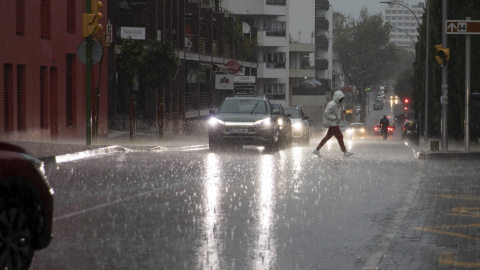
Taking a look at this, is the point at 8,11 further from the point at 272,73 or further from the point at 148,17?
the point at 272,73

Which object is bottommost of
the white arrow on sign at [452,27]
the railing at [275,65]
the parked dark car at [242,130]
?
the parked dark car at [242,130]

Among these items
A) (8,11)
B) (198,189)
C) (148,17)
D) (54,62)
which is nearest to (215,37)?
(148,17)

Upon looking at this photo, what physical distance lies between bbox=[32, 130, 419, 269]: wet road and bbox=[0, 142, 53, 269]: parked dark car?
928mm

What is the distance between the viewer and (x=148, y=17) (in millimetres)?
51969

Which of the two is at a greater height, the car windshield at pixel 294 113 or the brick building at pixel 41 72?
the brick building at pixel 41 72

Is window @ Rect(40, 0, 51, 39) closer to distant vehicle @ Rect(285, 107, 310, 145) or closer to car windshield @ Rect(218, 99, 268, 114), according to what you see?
car windshield @ Rect(218, 99, 268, 114)

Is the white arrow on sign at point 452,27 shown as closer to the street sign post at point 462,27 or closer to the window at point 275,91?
the street sign post at point 462,27

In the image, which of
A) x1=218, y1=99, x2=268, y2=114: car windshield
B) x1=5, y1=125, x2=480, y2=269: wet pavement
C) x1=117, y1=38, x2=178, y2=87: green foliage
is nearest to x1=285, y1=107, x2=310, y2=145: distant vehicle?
x1=117, y1=38, x2=178, y2=87: green foliage

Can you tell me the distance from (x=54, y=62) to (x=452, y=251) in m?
27.1

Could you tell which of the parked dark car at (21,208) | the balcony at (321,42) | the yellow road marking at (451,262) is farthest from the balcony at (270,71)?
the parked dark car at (21,208)

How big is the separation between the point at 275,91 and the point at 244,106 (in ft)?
256

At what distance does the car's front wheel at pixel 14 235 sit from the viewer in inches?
290

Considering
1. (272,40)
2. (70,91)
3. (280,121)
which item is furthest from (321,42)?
(280,121)

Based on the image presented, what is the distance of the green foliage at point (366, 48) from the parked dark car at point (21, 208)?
15791 cm
